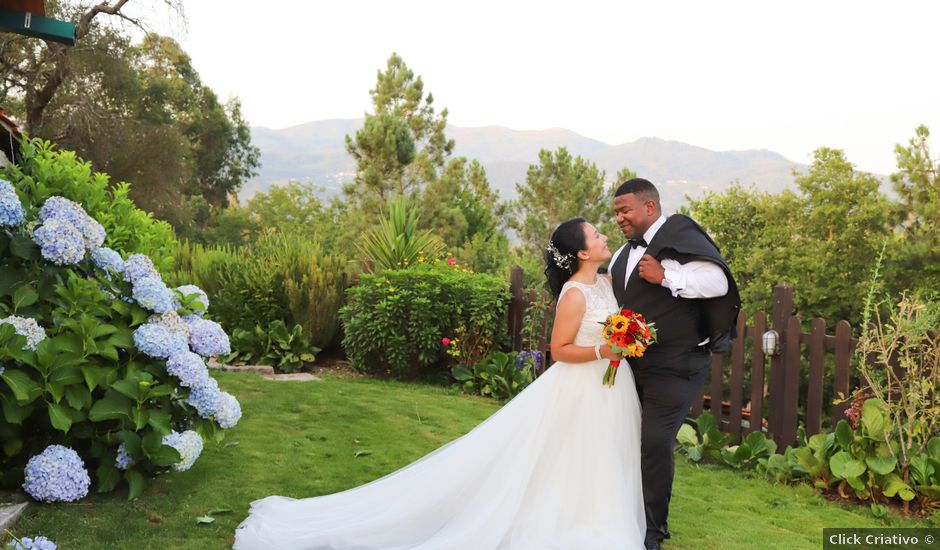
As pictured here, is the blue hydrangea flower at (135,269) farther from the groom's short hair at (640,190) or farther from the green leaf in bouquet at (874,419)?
the green leaf in bouquet at (874,419)

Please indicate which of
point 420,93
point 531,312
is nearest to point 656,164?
point 420,93

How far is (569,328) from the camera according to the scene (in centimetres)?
394

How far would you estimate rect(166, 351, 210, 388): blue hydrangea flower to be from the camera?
4254mm

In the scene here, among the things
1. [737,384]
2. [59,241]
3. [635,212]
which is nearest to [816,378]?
[737,384]

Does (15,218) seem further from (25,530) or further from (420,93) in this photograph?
(420,93)

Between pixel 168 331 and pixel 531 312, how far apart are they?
5454 millimetres

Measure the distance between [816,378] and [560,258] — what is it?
11.4 ft

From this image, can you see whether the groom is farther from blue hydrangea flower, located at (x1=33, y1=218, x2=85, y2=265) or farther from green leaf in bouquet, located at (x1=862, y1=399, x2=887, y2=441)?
blue hydrangea flower, located at (x1=33, y1=218, x2=85, y2=265)

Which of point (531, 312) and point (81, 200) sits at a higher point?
point (81, 200)

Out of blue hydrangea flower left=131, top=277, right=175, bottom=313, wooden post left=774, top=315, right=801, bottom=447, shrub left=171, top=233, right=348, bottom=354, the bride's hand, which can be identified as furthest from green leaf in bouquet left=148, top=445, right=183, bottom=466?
shrub left=171, top=233, right=348, bottom=354

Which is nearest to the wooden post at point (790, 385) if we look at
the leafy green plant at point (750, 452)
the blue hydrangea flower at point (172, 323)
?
the leafy green plant at point (750, 452)

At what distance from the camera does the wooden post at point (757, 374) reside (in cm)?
664

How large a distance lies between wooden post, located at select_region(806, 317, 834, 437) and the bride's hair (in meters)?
3.11

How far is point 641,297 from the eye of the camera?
3992mm
